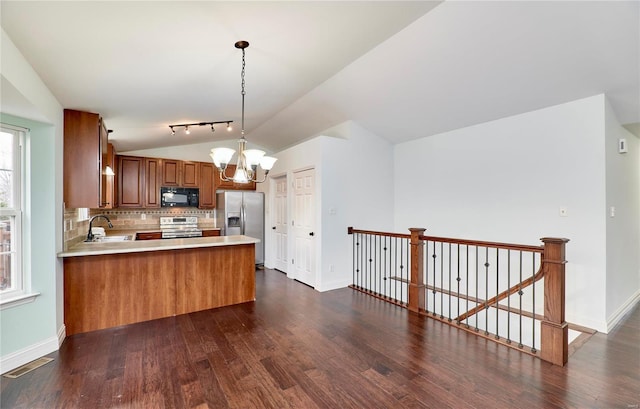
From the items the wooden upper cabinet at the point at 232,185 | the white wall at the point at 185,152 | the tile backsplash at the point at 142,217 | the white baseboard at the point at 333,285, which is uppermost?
the white wall at the point at 185,152

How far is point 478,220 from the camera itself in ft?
14.0

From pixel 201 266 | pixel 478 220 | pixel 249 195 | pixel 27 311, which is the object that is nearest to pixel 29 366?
pixel 27 311

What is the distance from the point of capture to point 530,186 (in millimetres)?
3730

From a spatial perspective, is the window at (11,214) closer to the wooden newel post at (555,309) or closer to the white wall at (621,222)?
the wooden newel post at (555,309)

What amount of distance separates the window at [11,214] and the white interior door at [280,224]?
3580 millimetres

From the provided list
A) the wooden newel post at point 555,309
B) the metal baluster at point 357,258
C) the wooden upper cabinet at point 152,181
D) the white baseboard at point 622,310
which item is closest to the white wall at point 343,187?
the metal baluster at point 357,258

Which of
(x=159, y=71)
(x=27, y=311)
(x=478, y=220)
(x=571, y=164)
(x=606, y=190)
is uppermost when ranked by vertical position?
(x=159, y=71)

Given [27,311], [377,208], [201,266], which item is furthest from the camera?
[377,208]

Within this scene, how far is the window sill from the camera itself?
2299mm

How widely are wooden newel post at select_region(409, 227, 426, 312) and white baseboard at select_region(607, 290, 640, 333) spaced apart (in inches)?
75.7

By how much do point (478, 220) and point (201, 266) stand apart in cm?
389

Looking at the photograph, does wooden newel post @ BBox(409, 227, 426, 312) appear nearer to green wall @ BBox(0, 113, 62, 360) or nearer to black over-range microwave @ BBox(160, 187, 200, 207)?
green wall @ BBox(0, 113, 62, 360)

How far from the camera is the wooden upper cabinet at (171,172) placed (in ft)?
19.3

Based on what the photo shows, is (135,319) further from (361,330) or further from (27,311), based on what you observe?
(361,330)
